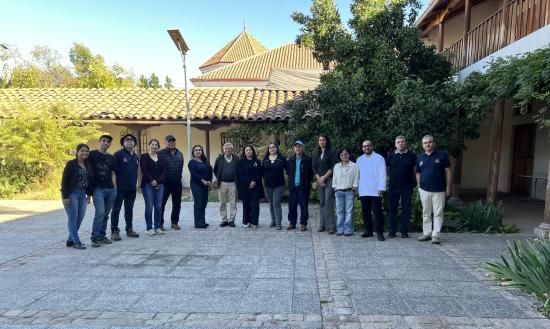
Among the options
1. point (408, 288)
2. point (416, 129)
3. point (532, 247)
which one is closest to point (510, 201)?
point (416, 129)

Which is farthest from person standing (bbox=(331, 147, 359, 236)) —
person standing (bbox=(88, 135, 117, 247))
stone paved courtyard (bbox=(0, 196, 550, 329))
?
person standing (bbox=(88, 135, 117, 247))

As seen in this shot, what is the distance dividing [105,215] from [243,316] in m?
3.47

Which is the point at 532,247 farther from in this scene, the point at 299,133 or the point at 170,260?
the point at 299,133

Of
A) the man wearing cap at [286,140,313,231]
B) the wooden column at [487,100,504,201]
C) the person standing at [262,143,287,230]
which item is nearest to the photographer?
the man wearing cap at [286,140,313,231]

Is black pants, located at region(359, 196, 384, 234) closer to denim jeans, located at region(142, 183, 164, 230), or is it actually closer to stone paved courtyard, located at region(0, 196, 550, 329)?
stone paved courtyard, located at region(0, 196, 550, 329)

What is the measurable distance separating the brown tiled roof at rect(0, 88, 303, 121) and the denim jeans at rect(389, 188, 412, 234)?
5.40 meters

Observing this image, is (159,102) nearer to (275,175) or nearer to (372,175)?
(275,175)

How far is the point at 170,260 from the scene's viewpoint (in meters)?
4.95

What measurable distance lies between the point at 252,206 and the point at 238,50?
21.9 meters

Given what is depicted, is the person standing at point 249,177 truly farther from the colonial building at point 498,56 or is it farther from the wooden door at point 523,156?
the wooden door at point 523,156

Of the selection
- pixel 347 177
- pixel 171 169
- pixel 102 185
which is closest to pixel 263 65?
pixel 171 169

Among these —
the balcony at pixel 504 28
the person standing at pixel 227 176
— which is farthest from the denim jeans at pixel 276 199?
the balcony at pixel 504 28

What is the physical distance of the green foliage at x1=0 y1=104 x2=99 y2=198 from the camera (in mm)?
10430

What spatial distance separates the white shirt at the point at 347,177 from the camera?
600 centimetres
